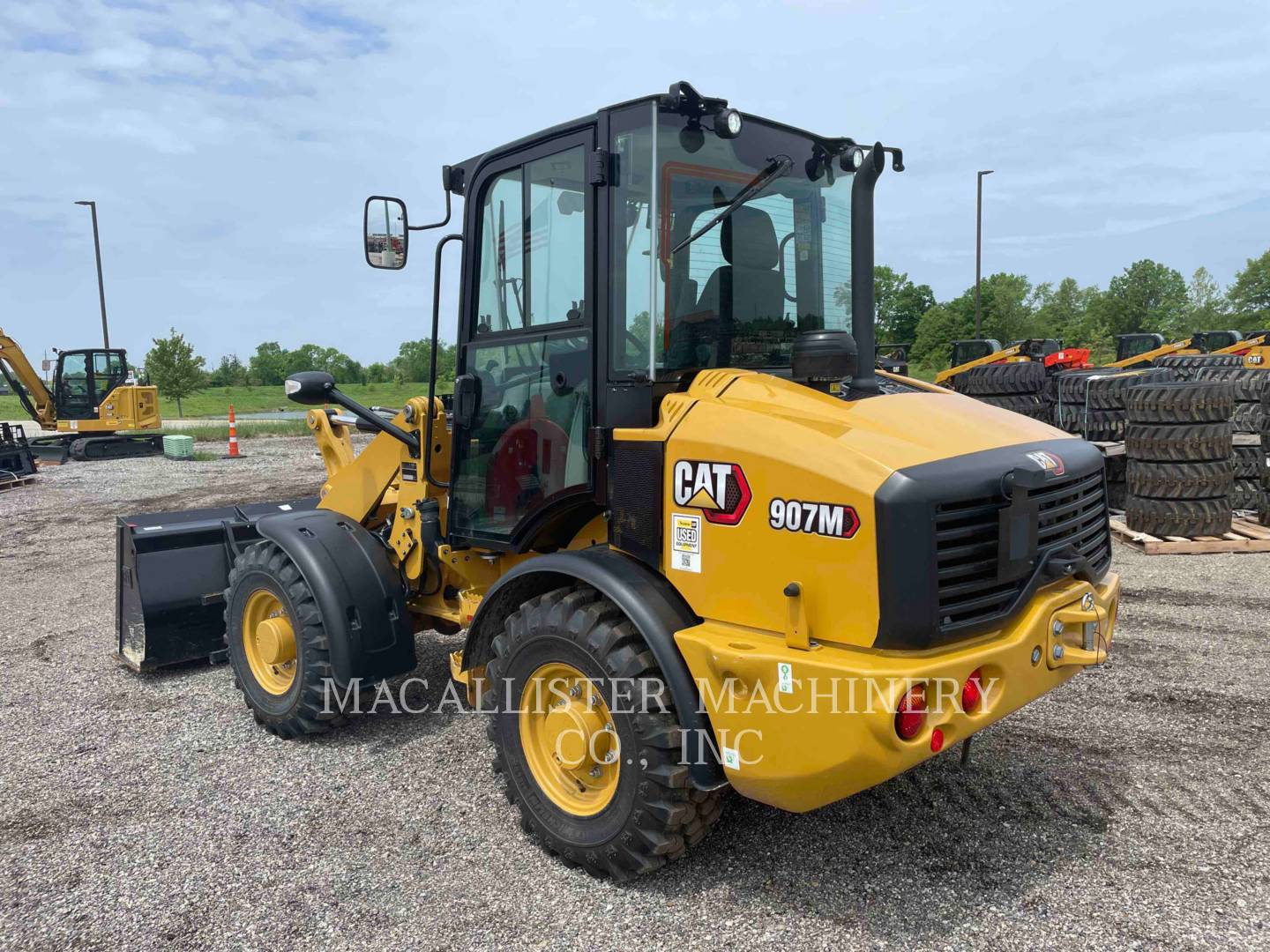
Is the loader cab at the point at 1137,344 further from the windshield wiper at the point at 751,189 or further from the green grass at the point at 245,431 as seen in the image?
the green grass at the point at 245,431

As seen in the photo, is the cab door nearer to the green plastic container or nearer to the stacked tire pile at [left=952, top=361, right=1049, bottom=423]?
the stacked tire pile at [left=952, top=361, right=1049, bottom=423]

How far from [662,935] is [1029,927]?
114 centimetres

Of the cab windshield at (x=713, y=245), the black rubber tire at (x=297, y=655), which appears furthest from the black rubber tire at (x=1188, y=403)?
the black rubber tire at (x=297, y=655)

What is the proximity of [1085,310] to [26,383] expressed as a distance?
259 feet

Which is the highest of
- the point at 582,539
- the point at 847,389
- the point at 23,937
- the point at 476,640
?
the point at 847,389

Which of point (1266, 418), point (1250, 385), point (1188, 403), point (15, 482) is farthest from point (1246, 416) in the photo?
point (15, 482)

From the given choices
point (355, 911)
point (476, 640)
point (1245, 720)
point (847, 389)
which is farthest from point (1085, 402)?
point (355, 911)

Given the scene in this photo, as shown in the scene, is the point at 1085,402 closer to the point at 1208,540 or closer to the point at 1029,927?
the point at 1208,540

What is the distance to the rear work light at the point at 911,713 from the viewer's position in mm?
2510

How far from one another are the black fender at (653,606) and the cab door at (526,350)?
313 millimetres

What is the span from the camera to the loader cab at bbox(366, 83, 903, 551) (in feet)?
10.5

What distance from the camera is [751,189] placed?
3312 millimetres

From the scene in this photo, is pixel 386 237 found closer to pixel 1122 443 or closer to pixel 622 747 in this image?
pixel 622 747

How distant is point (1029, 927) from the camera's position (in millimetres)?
2834
